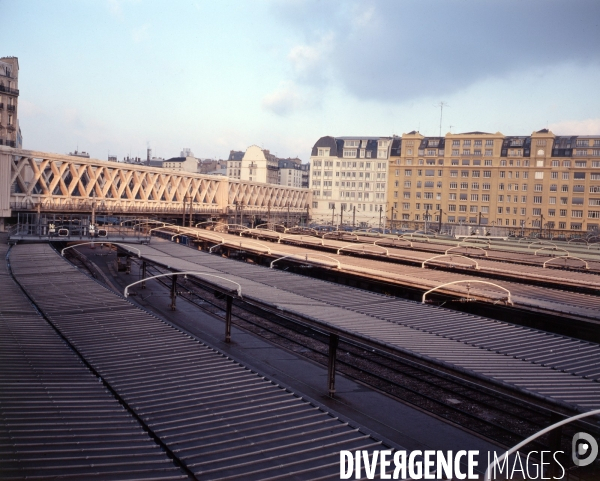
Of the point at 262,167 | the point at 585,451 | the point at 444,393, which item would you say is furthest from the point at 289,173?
the point at 585,451

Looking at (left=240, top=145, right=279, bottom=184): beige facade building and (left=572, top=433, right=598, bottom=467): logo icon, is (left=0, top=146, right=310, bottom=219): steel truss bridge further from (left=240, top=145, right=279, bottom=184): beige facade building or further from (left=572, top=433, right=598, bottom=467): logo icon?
(left=572, top=433, right=598, bottom=467): logo icon

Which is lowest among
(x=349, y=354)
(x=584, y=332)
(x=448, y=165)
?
(x=349, y=354)

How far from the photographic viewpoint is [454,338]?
34.1 feet

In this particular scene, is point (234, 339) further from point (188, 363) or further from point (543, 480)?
point (543, 480)

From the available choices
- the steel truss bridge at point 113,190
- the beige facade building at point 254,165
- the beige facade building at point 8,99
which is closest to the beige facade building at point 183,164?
the beige facade building at point 254,165

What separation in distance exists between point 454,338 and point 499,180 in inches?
2392

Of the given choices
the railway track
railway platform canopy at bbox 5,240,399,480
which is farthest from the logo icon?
railway platform canopy at bbox 5,240,399,480

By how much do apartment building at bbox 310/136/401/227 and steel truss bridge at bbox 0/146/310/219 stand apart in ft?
14.2

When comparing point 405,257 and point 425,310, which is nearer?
point 425,310

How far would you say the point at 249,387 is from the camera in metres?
7.67

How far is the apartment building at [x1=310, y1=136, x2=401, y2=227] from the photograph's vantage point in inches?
3071

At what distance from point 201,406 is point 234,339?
10.4m

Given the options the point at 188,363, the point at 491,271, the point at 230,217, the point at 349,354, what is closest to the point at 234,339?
the point at 349,354

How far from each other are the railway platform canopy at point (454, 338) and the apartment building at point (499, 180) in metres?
47.2
